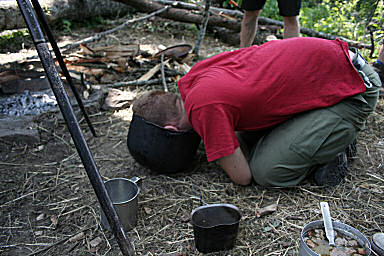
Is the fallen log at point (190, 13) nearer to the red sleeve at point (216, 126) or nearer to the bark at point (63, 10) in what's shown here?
the bark at point (63, 10)

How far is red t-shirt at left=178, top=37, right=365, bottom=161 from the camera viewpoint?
1.95 metres

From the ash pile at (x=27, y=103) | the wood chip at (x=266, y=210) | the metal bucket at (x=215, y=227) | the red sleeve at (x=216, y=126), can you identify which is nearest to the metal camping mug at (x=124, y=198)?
the metal bucket at (x=215, y=227)

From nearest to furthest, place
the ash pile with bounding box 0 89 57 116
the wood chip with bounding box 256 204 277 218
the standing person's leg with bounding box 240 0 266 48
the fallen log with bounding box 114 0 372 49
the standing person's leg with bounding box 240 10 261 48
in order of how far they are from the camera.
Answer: the wood chip with bounding box 256 204 277 218
the ash pile with bounding box 0 89 57 116
the standing person's leg with bounding box 240 0 266 48
the standing person's leg with bounding box 240 10 261 48
the fallen log with bounding box 114 0 372 49

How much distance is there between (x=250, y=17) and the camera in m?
3.88

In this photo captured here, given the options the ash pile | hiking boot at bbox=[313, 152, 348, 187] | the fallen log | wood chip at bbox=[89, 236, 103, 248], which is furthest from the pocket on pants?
the fallen log

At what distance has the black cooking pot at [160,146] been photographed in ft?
7.20

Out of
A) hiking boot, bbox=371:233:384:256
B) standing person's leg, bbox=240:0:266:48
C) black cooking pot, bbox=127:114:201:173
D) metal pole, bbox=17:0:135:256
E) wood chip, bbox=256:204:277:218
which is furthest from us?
standing person's leg, bbox=240:0:266:48

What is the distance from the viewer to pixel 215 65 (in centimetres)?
214

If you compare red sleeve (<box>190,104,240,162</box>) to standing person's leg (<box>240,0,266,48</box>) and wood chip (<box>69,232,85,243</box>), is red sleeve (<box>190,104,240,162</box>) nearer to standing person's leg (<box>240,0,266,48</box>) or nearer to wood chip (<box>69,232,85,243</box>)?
wood chip (<box>69,232,85,243</box>)

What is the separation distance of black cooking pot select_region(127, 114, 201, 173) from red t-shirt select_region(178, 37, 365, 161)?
0.66 ft

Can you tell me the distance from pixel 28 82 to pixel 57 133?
2.99 feet

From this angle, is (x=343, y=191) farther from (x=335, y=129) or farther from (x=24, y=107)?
(x=24, y=107)

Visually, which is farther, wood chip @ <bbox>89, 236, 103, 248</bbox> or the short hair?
the short hair

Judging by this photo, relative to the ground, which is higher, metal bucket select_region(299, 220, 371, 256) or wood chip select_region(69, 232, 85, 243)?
metal bucket select_region(299, 220, 371, 256)
